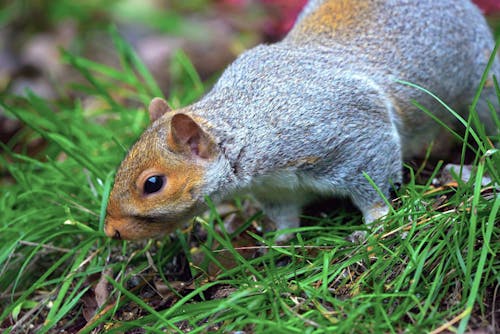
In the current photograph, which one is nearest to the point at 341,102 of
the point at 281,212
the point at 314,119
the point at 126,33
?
the point at 314,119

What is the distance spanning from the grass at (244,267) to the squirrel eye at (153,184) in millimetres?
337

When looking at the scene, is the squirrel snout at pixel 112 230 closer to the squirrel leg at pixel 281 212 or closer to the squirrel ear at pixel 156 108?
the squirrel ear at pixel 156 108

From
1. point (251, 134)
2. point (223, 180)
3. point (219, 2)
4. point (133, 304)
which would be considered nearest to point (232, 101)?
point (251, 134)

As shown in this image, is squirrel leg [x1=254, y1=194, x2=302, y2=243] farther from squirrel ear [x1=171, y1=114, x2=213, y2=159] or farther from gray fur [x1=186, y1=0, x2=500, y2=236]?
squirrel ear [x1=171, y1=114, x2=213, y2=159]

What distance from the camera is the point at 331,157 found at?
3633mm

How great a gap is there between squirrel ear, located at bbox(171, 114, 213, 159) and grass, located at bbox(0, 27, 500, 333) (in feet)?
1.27

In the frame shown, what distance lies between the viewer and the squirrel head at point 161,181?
3.35 meters

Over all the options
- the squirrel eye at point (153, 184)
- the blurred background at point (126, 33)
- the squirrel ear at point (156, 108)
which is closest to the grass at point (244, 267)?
the squirrel eye at point (153, 184)

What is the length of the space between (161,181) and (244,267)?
601 millimetres

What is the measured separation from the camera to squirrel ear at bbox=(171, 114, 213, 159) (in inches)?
133

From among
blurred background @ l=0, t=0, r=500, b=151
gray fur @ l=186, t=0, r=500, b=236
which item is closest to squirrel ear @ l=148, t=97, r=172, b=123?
gray fur @ l=186, t=0, r=500, b=236

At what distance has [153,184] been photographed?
11.0 feet

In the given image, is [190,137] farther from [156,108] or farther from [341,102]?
[341,102]

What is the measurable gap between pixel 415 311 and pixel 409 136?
160cm
